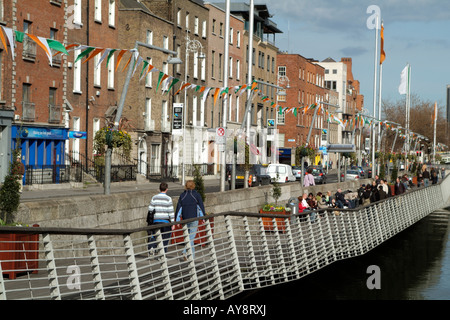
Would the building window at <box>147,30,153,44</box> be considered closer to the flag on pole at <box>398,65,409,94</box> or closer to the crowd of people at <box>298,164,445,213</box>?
the crowd of people at <box>298,164,445,213</box>

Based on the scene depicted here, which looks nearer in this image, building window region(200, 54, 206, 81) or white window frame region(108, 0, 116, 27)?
white window frame region(108, 0, 116, 27)

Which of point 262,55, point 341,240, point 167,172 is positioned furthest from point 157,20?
point 341,240

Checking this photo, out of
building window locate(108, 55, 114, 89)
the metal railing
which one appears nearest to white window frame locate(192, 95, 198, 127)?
building window locate(108, 55, 114, 89)

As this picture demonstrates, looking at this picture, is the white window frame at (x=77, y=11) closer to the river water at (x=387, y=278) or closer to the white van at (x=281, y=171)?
the white van at (x=281, y=171)

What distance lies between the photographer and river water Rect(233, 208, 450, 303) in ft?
70.5

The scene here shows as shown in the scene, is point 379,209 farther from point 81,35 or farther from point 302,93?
point 302,93

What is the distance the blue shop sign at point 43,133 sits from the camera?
41188 millimetres

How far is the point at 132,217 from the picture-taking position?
19.6 metres

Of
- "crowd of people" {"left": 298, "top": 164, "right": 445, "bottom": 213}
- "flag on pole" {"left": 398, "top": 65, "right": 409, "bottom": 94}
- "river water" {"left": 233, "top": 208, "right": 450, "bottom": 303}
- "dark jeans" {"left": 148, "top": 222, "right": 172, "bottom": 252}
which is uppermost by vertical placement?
"flag on pole" {"left": 398, "top": 65, "right": 409, "bottom": 94}

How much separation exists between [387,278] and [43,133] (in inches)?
892

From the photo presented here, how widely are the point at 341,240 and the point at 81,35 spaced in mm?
28155

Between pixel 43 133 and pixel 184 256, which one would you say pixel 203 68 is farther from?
pixel 184 256

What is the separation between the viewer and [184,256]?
12875 mm

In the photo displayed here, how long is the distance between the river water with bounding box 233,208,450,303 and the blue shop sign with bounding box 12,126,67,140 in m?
18.5
